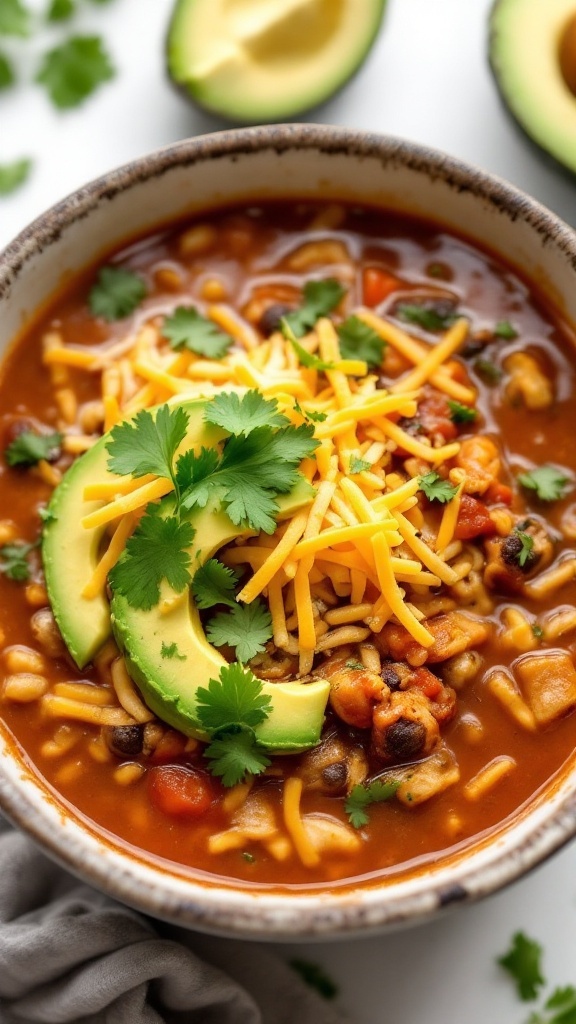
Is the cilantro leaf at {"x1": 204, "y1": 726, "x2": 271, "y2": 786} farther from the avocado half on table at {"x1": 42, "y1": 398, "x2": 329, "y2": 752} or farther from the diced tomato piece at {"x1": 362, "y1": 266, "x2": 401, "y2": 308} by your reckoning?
the diced tomato piece at {"x1": 362, "y1": 266, "x2": 401, "y2": 308}

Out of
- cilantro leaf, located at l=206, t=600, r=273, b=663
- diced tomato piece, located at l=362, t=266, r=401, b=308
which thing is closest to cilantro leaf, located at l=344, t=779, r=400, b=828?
cilantro leaf, located at l=206, t=600, r=273, b=663

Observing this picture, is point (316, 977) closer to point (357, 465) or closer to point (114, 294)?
point (357, 465)

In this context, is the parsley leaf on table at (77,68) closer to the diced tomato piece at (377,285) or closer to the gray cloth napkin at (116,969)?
the diced tomato piece at (377,285)

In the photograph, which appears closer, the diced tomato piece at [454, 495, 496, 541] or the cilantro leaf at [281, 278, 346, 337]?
the diced tomato piece at [454, 495, 496, 541]

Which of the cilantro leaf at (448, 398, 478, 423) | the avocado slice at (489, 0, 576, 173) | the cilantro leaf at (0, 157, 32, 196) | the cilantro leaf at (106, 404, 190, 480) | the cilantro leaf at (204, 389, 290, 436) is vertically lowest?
the cilantro leaf at (106, 404, 190, 480)

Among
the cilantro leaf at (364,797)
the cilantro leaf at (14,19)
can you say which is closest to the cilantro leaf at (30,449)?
the cilantro leaf at (364,797)

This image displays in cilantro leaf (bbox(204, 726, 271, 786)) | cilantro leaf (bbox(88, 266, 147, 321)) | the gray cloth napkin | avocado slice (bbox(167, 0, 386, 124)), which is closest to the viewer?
cilantro leaf (bbox(204, 726, 271, 786))
